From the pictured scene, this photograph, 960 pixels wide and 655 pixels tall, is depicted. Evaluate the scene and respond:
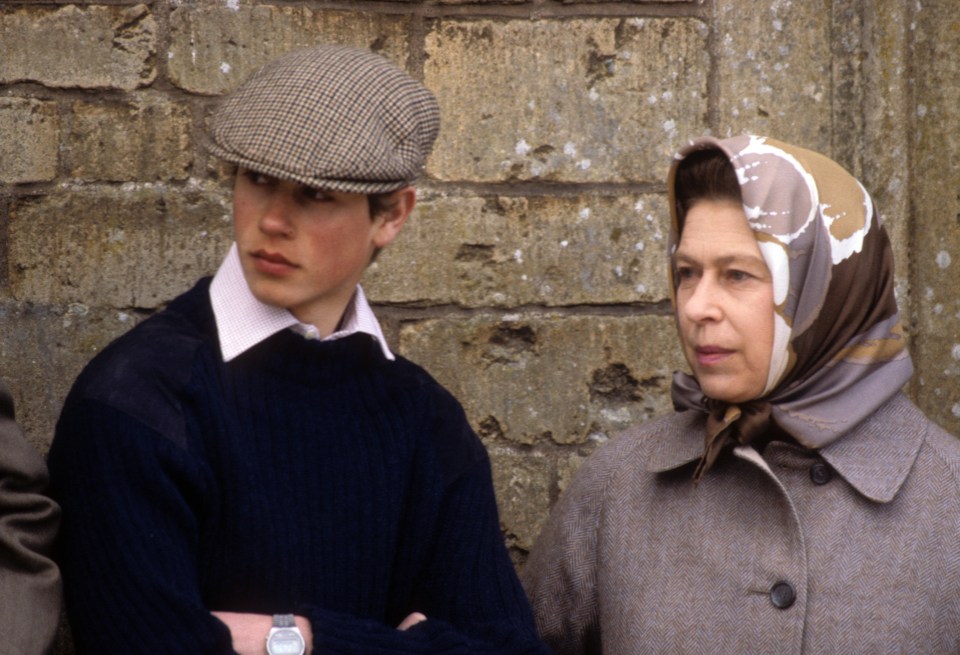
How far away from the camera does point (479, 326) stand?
3658 mm

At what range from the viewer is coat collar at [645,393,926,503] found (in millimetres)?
2672

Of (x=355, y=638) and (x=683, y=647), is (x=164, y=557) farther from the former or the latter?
(x=683, y=647)

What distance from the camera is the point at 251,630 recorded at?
2.31 m

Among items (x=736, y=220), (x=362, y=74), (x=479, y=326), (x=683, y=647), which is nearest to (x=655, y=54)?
(x=479, y=326)

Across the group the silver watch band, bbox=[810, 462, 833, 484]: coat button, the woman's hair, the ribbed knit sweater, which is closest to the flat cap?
the ribbed knit sweater

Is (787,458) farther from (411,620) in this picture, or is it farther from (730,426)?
(411,620)

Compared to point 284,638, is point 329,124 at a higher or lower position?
higher

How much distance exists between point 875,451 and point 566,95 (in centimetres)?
140

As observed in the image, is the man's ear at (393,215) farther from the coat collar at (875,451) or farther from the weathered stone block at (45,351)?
the weathered stone block at (45,351)

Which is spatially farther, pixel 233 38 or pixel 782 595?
pixel 233 38

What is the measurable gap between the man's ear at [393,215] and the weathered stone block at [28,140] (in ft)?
4.27

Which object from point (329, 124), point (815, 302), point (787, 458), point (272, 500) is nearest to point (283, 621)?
point (272, 500)

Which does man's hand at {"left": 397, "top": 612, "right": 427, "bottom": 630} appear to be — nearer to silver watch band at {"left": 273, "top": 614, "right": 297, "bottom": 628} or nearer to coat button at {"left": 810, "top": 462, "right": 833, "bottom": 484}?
silver watch band at {"left": 273, "top": 614, "right": 297, "bottom": 628}

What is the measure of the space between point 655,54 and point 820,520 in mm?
1516
